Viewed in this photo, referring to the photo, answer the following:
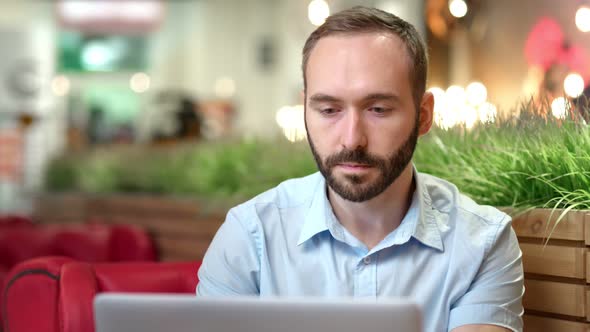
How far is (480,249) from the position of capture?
1617mm

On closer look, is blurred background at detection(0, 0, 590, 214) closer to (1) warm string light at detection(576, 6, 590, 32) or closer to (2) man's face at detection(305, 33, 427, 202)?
(1) warm string light at detection(576, 6, 590, 32)

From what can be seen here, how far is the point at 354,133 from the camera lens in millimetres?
1520

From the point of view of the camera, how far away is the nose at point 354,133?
1520 mm

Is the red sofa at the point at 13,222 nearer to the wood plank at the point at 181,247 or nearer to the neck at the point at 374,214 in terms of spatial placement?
the wood plank at the point at 181,247

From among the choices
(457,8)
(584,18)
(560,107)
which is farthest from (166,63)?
(560,107)

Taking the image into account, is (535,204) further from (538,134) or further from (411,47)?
(411,47)

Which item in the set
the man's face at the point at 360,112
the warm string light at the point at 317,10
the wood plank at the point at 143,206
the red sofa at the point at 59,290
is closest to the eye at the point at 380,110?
the man's face at the point at 360,112

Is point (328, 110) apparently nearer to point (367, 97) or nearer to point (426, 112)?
point (367, 97)

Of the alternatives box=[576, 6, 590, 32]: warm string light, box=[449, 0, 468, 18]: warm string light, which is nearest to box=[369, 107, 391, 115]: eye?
box=[576, 6, 590, 32]: warm string light

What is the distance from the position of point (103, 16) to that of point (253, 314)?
9.26 meters

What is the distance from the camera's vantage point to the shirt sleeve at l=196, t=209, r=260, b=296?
1675mm

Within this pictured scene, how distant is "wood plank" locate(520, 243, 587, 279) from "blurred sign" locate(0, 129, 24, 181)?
985cm

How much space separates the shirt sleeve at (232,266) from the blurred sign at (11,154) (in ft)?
32.1

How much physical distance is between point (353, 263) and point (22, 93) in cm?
1077
